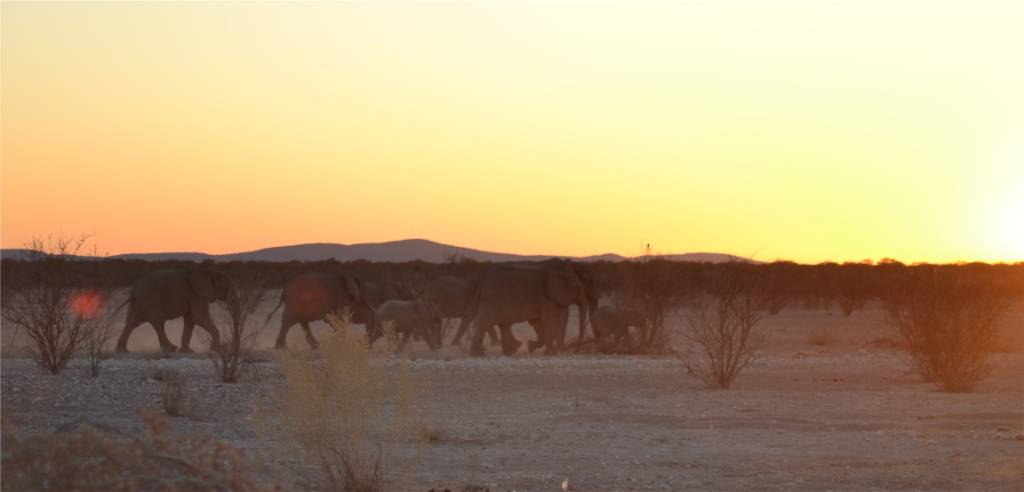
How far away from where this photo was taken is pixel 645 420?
16.2 metres

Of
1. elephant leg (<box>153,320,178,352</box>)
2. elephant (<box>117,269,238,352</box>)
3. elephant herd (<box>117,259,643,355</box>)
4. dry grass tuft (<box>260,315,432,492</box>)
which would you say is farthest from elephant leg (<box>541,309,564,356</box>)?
dry grass tuft (<box>260,315,432,492</box>)

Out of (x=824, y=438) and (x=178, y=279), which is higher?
(x=178, y=279)

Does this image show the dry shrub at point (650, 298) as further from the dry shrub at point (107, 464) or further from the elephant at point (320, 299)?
the dry shrub at point (107, 464)

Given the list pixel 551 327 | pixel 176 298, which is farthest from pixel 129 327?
pixel 551 327

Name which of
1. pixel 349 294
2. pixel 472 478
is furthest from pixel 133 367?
pixel 472 478

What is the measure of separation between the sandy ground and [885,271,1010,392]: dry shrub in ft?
1.22

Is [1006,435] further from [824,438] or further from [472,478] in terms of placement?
[472,478]

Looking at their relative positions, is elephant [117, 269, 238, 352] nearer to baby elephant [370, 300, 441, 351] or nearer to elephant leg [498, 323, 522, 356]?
baby elephant [370, 300, 441, 351]

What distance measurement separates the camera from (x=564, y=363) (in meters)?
24.0

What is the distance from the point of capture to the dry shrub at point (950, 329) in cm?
2053

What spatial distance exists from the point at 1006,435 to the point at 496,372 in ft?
30.7

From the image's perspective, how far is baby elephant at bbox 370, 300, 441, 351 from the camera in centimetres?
2856

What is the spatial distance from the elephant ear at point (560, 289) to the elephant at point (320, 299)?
4.85 m

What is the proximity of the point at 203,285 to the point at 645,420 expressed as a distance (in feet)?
48.7
